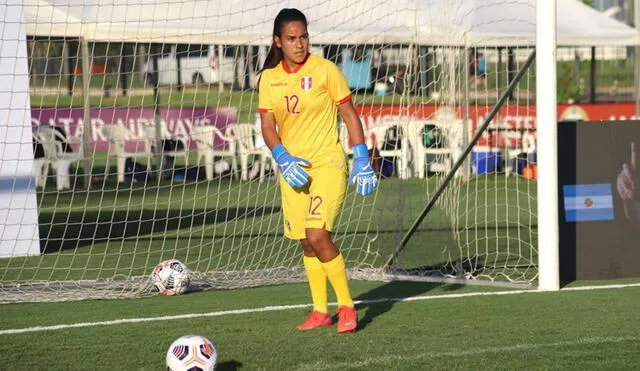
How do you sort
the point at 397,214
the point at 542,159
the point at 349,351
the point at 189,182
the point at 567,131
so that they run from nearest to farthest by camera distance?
the point at 349,351 → the point at 542,159 → the point at 567,131 → the point at 397,214 → the point at 189,182

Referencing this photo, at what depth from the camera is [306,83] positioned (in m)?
7.54

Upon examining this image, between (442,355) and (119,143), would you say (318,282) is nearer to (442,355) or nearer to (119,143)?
(442,355)

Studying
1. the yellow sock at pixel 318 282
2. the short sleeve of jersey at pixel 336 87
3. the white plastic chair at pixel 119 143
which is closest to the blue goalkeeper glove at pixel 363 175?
Answer: the short sleeve of jersey at pixel 336 87

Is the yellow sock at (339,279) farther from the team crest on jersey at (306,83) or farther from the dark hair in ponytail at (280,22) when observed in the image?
the dark hair in ponytail at (280,22)

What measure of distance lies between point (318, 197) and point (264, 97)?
29.4 inches

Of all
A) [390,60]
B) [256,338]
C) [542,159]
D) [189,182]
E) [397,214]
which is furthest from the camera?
[189,182]

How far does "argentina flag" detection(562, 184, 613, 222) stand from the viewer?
9945mm

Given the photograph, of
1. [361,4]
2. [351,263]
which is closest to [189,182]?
[361,4]

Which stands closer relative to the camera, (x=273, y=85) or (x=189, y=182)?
(x=273, y=85)

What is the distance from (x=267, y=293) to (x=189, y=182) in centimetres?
1069

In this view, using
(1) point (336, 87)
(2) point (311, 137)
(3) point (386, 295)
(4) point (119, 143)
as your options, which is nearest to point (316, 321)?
(2) point (311, 137)

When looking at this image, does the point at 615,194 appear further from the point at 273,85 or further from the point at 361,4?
the point at 361,4

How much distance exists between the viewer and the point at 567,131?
9914mm

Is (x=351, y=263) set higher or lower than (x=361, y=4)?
lower
